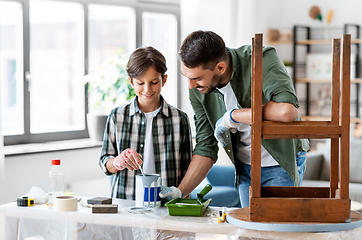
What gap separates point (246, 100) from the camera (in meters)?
1.71

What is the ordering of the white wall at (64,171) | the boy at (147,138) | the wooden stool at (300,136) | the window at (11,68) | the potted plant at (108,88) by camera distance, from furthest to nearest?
the potted plant at (108,88) < the window at (11,68) < the white wall at (64,171) < the boy at (147,138) < the wooden stool at (300,136)

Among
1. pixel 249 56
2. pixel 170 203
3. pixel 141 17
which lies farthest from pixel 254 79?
pixel 141 17

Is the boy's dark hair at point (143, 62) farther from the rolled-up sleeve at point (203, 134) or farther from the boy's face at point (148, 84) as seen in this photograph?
the rolled-up sleeve at point (203, 134)

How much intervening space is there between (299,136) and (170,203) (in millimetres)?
482

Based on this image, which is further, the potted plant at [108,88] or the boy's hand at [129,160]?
the potted plant at [108,88]

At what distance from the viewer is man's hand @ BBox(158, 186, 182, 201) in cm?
166

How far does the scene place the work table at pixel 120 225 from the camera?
1390 mm

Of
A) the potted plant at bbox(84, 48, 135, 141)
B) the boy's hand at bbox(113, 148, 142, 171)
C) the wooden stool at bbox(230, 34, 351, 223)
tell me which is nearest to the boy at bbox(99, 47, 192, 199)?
the boy's hand at bbox(113, 148, 142, 171)

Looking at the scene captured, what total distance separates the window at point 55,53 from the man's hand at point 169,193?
206 cm

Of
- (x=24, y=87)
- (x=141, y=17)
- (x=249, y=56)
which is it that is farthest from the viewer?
(x=141, y=17)

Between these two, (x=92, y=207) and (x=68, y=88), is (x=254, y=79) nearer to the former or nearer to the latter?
(x=92, y=207)

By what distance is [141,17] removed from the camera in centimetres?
423

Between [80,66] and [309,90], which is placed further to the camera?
[309,90]

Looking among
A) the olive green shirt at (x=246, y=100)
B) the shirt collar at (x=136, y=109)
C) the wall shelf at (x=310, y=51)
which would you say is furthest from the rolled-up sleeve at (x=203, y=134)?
the wall shelf at (x=310, y=51)
